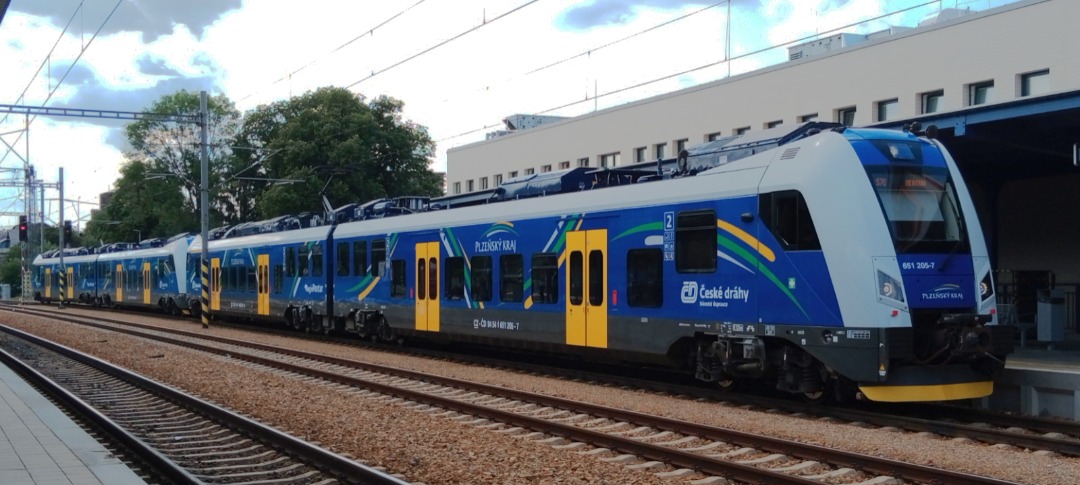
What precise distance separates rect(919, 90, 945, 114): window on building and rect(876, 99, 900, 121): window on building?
70cm

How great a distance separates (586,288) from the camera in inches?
633

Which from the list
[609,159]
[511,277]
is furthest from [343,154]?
[511,277]

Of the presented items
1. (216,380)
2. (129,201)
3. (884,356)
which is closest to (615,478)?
(884,356)

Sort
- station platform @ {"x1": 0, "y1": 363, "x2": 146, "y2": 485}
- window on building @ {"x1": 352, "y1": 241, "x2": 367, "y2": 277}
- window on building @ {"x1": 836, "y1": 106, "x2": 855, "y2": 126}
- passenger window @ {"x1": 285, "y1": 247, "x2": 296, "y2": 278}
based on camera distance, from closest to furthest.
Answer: station platform @ {"x1": 0, "y1": 363, "x2": 146, "y2": 485} < window on building @ {"x1": 352, "y1": 241, "x2": 367, "y2": 277} < passenger window @ {"x1": 285, "y1": 247, "x2": 296, "y2": 278} < window on building @ {"x1": 836, "y1": 106, "x2": 855, "y2": 126}

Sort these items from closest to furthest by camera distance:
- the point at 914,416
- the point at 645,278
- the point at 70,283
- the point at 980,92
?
the point at 914,416 → the point at 645,278 → the point at 980,92 → the point at 70,283

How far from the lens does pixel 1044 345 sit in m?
20.4

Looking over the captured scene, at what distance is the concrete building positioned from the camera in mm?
18750

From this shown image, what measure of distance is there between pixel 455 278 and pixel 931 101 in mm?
16336

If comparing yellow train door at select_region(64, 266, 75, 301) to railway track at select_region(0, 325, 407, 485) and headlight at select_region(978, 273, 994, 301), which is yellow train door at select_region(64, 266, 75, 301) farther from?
headlight at select_region(978, 273, 994, 301)

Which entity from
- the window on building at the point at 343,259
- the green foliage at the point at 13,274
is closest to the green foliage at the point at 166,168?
the green foliage at the point at 13,274

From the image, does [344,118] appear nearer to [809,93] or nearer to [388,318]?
[809,93]

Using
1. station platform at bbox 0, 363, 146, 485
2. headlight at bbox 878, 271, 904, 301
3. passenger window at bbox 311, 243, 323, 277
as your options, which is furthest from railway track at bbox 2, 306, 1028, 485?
passenger window at bbox 311, 243, 323, 277

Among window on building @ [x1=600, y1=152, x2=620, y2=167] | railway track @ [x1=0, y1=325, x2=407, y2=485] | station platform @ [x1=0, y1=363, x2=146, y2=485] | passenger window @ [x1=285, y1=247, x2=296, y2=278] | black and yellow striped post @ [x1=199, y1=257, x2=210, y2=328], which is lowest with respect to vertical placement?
railway track @ [x1=0, y1=325, x2=407, y2=485]

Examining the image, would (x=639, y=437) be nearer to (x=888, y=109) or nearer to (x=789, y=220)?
(x=789, y=220)
